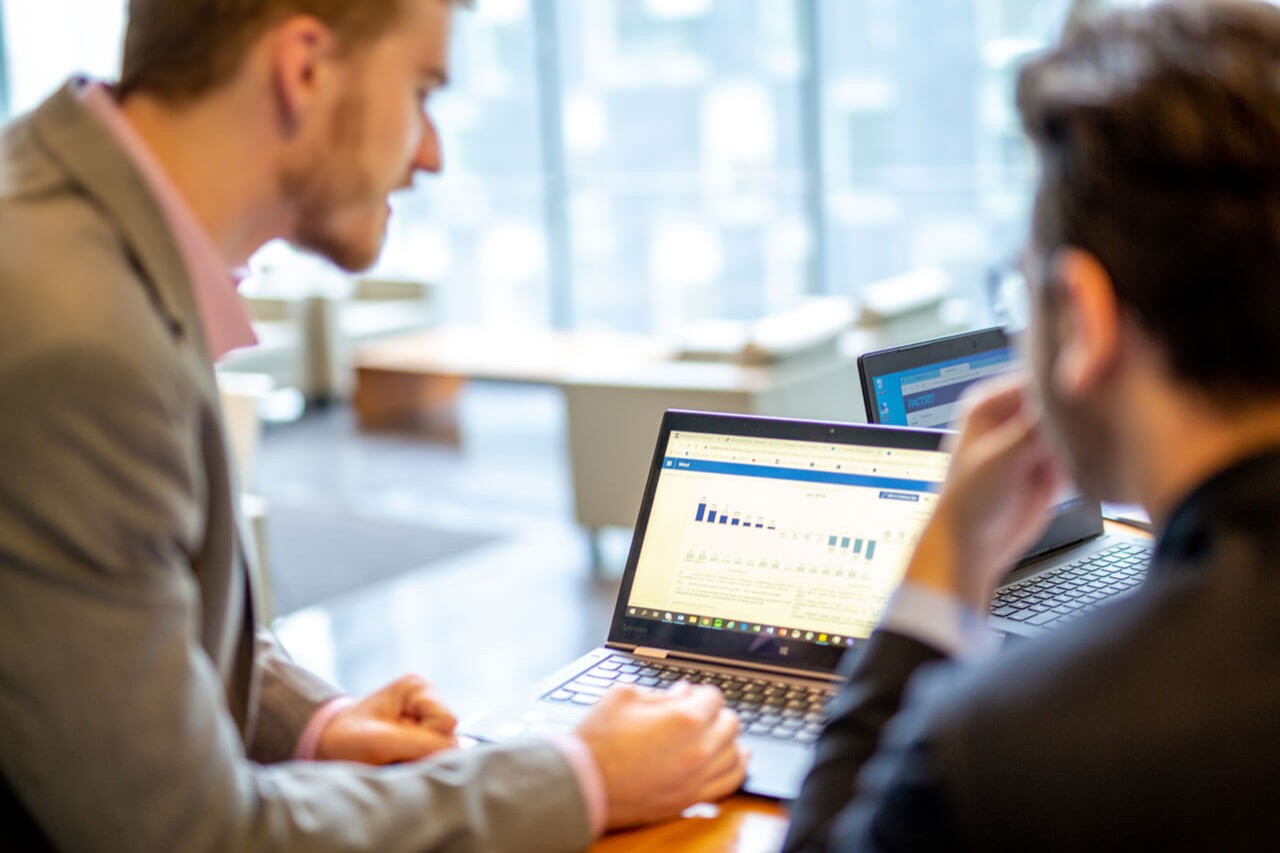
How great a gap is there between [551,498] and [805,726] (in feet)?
15.8

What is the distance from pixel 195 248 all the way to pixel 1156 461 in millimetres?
713

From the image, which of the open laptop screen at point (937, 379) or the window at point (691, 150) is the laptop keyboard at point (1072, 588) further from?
the window at point (691, 150)

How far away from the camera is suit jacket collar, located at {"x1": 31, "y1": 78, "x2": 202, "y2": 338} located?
3.19ft

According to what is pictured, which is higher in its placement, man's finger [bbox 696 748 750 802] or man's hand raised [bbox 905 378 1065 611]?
man's hand raised [bbox 905 378 1065 611]

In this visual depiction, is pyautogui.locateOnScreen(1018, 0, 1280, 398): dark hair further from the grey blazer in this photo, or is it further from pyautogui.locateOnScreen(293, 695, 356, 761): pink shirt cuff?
pyautogui.locateOnScreen(293, 695, 356, 761): pink shirt cuff

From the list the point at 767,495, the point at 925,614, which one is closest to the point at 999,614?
the point at 767,495

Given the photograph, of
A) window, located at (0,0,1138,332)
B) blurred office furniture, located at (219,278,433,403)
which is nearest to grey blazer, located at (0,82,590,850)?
window, located at (0,0,1138,332)

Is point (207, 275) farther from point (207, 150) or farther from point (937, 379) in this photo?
point (937, 379)

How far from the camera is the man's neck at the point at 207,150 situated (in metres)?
1.05

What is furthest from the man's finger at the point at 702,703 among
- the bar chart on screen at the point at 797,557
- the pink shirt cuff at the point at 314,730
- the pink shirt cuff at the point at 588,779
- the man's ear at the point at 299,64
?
the man's ear at the point at 299,64

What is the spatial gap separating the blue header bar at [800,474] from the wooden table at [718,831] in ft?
1.22

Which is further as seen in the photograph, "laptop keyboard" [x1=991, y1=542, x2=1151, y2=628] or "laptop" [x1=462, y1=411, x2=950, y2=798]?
"laptop keyboard" [x1=991, y1=542, x2=1151, y2=628]

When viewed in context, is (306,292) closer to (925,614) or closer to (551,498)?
(551,498)

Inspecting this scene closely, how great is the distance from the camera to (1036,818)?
77cm
